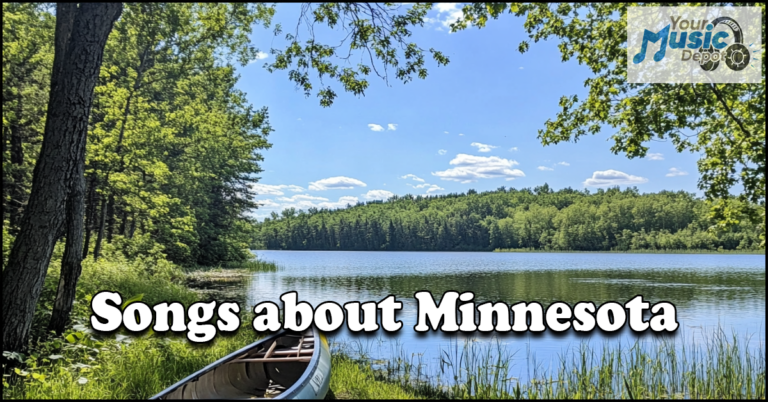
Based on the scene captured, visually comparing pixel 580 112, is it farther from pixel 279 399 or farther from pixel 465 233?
pixel 465 233

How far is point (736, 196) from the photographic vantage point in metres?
6.18

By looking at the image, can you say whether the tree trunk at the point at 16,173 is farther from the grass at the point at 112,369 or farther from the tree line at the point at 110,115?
the grass at the point at 112,369

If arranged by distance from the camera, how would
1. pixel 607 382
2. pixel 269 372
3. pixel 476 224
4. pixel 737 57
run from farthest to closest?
1. pixel 476 224
2. pixel 737 57
3. pixel 607 382
4. pixel 269 372

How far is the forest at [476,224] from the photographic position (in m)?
81.4

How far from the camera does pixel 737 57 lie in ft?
20.8

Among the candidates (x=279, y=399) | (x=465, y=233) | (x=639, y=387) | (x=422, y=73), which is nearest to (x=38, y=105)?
(x=422, y=73)

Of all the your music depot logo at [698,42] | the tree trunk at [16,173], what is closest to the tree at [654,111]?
the your music depot logo at [698,42]

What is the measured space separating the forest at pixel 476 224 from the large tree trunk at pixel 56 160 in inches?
2915

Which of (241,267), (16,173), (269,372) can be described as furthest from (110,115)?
(241,267)

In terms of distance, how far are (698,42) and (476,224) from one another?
97.9 meters

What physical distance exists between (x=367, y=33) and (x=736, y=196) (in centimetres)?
589

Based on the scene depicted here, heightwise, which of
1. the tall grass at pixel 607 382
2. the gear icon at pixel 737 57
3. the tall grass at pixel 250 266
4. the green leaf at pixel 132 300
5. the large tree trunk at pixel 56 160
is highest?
the gear icon at pixel 737 57

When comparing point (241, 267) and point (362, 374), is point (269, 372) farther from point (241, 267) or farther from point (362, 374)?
point (241, 267)

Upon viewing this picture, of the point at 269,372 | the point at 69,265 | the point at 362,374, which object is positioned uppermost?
the point at 69,265
